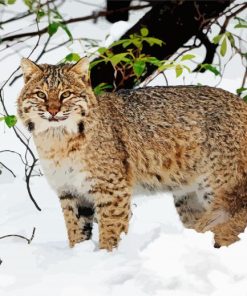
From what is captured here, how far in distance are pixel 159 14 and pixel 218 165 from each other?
211cm

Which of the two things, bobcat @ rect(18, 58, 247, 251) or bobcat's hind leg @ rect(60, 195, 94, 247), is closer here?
bobcat @ rect(18, 58, 247, 251)

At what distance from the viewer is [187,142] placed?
564cm

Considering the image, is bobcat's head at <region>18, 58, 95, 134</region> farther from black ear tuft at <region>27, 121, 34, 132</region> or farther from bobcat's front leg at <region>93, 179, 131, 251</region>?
bobcat's front leg at <region>93, 179, 131, 251</region>

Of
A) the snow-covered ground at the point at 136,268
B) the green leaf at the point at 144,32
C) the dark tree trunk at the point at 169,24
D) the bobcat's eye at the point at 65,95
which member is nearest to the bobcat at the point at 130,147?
the bobcat's eye at the point at 65,95

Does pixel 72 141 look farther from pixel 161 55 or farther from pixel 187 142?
pixel 161 55

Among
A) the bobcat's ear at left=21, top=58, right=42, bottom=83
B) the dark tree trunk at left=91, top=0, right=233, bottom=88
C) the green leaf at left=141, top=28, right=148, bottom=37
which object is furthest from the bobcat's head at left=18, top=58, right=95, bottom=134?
the dark tree trunk at left=91, top=0, right=233, bottom=88

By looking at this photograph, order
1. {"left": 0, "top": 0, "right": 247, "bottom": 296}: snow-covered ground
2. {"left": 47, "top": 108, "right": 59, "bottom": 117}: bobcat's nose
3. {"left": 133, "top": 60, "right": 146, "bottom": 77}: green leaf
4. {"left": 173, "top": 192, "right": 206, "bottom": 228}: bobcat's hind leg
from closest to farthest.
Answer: {"left": 0, "top": 0, "right": 247, "bottom": 296}: snow-covered ground → {"left": 47, "top": 108, "right": 59, "bottom": 117}: bobcat's nose → {"left": 173, "top": 192, "right": 206, "bottom": 228}: bobcat's hind leg → {"left": 133, "top": 60, "right": 146, "bottom": 77}: green leaf

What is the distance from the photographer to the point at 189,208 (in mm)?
5957

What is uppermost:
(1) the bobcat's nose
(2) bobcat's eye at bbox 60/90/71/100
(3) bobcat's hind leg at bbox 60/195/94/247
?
(2) bobcat's eye at bbox 60/90/71/100

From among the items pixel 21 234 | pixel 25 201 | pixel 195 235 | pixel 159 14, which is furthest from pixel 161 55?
pixel 195 235

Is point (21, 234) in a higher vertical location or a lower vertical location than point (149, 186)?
lower

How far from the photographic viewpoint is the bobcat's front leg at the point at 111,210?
527cm

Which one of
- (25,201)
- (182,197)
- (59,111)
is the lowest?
(25,201)

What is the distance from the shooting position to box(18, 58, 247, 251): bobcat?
17.2 ft
